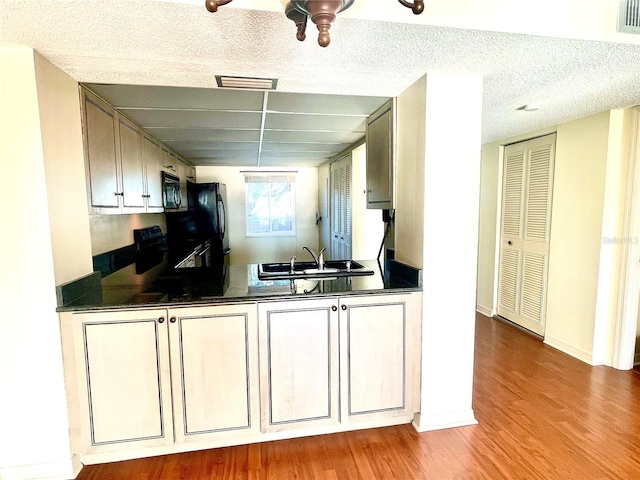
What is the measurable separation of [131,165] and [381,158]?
1949 millimetres

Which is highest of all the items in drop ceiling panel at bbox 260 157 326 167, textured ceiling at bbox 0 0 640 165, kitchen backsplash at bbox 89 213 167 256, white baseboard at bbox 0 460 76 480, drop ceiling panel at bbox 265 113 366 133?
drop ceiling panel at bbox 260 157 326 167

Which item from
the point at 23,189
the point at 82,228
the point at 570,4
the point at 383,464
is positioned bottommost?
the point at 383,464

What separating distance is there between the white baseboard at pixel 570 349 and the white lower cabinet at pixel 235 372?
73.8 inches

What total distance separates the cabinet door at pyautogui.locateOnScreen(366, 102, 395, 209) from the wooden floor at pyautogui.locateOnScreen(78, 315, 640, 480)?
1496 mm

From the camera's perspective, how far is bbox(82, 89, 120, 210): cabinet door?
2.03 metres

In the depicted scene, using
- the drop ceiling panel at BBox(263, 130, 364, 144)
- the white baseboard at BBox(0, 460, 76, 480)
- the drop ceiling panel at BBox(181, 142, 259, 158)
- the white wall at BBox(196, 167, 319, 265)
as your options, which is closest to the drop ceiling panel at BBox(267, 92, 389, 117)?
the drop ceiling panel at BBox(263, 130, 364, 144)

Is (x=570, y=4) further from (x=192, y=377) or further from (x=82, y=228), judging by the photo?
(x=82, y=228)

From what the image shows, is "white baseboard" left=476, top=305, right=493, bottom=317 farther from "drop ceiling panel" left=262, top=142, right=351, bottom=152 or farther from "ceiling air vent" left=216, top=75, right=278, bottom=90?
"ceiling air vent" left=216, top=75, right=278, bottom=90

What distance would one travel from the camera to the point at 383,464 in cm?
182

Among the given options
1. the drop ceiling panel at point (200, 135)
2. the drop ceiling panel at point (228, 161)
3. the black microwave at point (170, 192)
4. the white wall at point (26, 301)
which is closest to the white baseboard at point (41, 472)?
the white wall at point (26, 301)

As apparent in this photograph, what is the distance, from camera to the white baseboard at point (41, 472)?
171 cm

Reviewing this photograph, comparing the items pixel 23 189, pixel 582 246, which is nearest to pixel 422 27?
pixel 23 189

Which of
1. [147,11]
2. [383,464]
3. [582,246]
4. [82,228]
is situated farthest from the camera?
[582,246]

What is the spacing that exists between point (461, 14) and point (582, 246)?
8.33 ft
